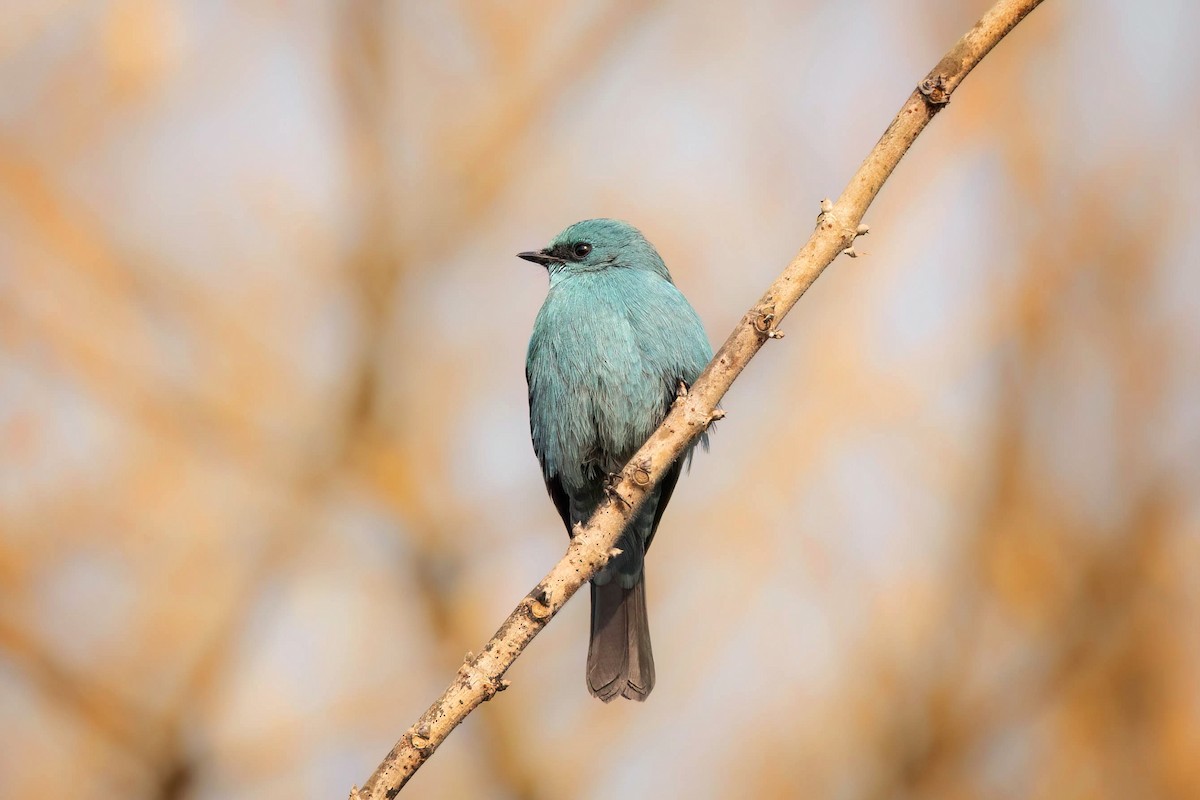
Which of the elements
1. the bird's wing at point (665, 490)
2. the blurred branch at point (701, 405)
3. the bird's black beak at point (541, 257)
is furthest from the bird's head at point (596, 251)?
the blurred branch at point (701, 405)

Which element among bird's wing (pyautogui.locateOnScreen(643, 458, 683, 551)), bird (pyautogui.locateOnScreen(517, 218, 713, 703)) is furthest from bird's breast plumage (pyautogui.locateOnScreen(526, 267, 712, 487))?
bird's wing (pyautogui.locateOnScreen(643, 458, 683, 551))

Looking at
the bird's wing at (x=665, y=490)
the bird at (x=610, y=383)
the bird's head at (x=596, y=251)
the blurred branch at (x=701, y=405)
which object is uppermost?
the bird's head at (x=596, y=251)

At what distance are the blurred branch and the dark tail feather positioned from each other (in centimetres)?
208

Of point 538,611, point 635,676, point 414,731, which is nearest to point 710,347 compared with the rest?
point 635,676

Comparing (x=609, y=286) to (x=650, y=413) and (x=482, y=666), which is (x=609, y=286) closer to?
(x=650, y=413)

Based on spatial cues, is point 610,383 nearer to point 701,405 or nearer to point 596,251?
point 596,251

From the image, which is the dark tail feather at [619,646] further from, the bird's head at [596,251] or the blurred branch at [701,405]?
the blurred branch at [701,405]

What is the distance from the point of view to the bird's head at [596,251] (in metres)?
6.05

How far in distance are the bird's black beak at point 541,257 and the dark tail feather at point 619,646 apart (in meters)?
1.82

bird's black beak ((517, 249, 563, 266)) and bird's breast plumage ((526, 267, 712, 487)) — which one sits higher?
bird's black beak ((517, 249, 563, 266))

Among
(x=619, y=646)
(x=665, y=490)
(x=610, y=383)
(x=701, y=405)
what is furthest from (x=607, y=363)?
(x=701, y=405)

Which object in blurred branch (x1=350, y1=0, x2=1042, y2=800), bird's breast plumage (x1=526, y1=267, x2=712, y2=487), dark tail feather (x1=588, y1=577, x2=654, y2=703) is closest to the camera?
blurred branch (x1=350, y1=0, x2=1042, y2=800)

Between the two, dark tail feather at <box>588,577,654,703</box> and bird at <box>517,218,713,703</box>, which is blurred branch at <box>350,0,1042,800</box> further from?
dark tail feather at <box>588,577,654,703</box>

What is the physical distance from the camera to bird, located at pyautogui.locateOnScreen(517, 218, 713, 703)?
5.44 meters
